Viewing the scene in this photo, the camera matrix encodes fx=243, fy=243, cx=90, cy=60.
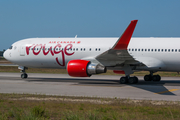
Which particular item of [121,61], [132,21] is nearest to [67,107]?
[132,21]

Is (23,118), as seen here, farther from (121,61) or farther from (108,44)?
(108,44)

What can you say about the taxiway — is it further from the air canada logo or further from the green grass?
the air canada logo

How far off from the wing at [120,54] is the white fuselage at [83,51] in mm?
1904

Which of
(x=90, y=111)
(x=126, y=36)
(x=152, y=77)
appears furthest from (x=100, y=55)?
(x=90, y=111)

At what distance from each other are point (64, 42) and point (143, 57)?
787cm

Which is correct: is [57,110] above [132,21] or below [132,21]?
below

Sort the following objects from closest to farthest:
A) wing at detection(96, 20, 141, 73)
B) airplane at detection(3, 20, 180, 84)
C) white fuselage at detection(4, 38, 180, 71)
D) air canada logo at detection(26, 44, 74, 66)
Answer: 1. wing at detection(96, 20, 141, 73)
2. airplane at detection(3, 20, 180, 84)
3. white fuselage at detection(4, 38, 180, 71)
4. air canada logo at detection(26, 44, 74, 66)

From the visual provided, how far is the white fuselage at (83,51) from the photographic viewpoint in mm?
21516

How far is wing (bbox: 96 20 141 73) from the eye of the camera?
16516 mm

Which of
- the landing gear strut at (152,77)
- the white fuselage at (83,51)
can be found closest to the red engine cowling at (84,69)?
the white fuselage at (83,51)

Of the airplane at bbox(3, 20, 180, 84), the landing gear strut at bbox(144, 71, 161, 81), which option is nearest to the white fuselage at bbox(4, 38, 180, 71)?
the airplane at bbox(3, 20, 180, 84)

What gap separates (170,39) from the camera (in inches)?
875

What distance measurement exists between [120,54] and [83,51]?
18.1 feet

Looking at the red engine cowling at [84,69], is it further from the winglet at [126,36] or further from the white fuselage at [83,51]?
the white fuselage at [83,51]
